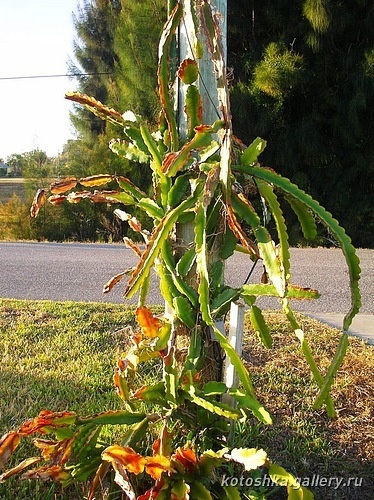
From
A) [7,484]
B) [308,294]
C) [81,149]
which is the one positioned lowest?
[7,484]

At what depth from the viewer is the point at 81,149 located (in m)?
10.8

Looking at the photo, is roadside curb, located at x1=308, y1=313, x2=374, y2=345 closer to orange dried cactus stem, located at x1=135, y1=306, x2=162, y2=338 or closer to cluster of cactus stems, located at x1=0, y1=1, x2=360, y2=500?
cluster of cactus stems, located at x1=0, y1=1, x2=360, y2=500

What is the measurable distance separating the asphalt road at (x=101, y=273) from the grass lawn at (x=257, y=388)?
1.09 metres

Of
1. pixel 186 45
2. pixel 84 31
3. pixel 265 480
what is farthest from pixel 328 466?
pixel 84 31

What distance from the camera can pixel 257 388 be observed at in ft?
7.31

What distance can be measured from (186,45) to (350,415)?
1529mm

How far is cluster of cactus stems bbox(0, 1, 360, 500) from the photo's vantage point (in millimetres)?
1151

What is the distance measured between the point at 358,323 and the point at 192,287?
245cm

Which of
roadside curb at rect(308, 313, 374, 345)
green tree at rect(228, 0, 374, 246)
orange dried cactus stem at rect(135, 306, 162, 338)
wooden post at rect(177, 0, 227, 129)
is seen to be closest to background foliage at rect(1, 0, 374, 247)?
green tree at rect(228, 0, 374, 246)

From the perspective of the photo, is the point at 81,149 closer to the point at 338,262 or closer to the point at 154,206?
the point at 338,262

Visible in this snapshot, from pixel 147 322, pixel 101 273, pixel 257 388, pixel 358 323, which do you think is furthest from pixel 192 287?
pixel 101 273

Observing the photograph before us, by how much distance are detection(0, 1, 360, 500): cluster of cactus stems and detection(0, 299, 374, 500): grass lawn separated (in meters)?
0.38

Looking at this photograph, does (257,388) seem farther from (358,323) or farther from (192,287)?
(358,323)

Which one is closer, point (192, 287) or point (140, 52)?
point (192, 287)
